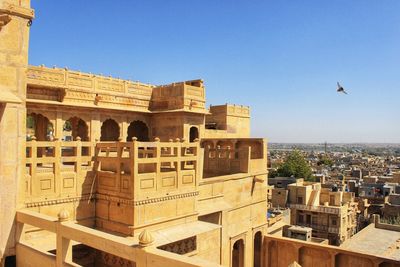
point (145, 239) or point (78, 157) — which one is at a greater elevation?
point (78, 157)

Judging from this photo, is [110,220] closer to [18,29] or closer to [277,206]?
[18,29]

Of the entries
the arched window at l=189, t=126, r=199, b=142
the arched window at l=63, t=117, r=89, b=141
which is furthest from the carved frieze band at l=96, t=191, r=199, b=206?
the arched window at l=189, t=126, r=199, b=142

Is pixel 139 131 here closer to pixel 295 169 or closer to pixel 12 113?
pixel 12 113

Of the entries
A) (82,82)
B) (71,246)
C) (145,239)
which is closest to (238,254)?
(71,246)

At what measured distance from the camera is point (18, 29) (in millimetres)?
8102

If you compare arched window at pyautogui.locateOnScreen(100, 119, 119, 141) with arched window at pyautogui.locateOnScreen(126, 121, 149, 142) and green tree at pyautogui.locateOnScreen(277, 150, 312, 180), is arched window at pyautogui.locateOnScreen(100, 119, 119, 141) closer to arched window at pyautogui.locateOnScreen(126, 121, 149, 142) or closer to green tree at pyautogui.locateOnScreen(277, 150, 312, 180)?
arched window at pyautogui.locateOnScreen(126, 121, 149, 142)

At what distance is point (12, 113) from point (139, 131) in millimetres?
13577

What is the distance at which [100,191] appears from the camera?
32.2 ft

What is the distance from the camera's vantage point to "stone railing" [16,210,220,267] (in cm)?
543

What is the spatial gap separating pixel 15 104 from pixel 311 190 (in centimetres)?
4320

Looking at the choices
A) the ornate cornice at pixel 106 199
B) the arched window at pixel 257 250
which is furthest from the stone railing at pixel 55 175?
the arched window at pixel 257 250

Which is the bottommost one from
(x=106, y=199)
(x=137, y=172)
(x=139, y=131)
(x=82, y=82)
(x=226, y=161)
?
(x=106, y=199)

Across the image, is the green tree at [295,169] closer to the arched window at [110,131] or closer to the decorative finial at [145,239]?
the arched window at [110,131]

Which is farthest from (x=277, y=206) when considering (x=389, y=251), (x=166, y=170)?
(x=166, y=170)
